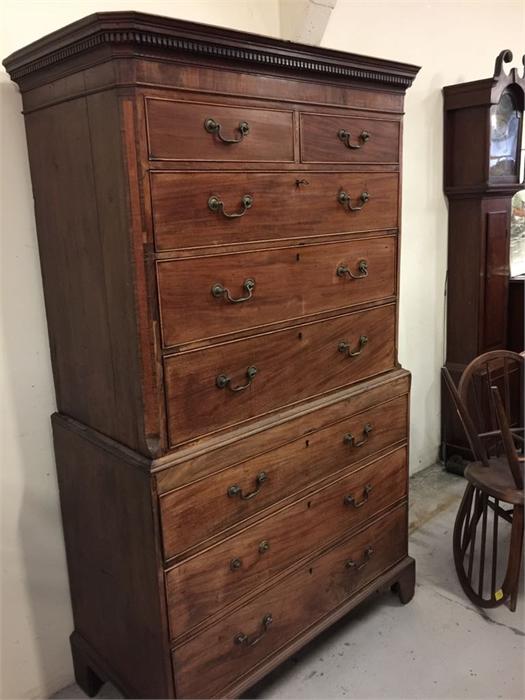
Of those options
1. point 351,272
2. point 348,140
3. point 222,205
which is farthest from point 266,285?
point 348,140

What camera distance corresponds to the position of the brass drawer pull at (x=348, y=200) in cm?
179

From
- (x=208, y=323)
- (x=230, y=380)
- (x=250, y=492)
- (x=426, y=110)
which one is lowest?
(x=250, y=492)

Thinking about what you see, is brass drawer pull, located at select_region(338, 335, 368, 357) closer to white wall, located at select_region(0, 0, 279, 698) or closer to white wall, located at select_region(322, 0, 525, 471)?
white wall, located at select_region(0, 0, 279, 698)

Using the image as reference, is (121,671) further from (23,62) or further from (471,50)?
(471,50)

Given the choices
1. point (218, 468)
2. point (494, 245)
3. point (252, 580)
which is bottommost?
point (252, 580)

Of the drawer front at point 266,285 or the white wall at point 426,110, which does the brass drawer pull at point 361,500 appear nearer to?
the drawer front at point 266,285

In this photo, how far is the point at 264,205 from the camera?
159 cm

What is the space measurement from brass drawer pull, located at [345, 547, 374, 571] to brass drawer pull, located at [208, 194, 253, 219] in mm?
1216

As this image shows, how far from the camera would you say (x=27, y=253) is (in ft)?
5.60

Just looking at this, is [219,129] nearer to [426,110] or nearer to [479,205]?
[426,110]

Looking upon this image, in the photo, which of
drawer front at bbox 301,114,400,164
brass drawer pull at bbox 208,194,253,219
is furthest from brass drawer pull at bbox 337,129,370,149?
brass drawer pull at bbox 208,194,253,219

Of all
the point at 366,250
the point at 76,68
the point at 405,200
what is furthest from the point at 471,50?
the point at 76,68

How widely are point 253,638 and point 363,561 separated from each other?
20.4 inches

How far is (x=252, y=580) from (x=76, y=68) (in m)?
1.39
